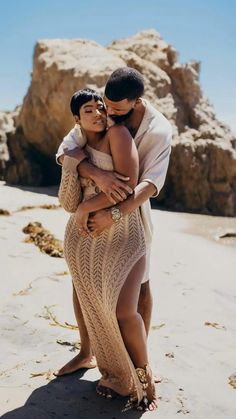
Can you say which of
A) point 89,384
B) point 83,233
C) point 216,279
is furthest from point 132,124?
point 216,279

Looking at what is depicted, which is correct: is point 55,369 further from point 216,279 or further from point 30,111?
point 30,111

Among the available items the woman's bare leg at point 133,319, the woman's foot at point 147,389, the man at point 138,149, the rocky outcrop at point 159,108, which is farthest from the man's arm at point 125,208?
the rocky outcrop at point 159,108

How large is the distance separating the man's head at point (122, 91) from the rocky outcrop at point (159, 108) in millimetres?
10638

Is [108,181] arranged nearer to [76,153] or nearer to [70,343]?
[76,153]

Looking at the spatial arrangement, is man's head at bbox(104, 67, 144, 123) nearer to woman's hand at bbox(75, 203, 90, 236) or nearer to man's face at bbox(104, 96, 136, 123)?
man's face at bbox(104, 96, 136, 123)

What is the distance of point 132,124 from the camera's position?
271 centimetres

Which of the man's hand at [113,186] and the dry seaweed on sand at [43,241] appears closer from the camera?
the man's hand at [113,186]

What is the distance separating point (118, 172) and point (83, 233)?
40 cm

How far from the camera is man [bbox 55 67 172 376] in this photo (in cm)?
242

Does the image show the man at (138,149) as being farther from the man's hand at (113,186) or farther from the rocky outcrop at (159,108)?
the rocky outcrop at (159,108)

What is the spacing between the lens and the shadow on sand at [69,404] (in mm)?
2457

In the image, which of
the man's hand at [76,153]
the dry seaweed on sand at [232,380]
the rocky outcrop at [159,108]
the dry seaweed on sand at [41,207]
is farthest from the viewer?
the rocky outcrop at [159,108]

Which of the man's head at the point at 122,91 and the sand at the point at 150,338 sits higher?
the man's head at the point at 122,91

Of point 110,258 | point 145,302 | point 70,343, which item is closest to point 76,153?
point 110,258
